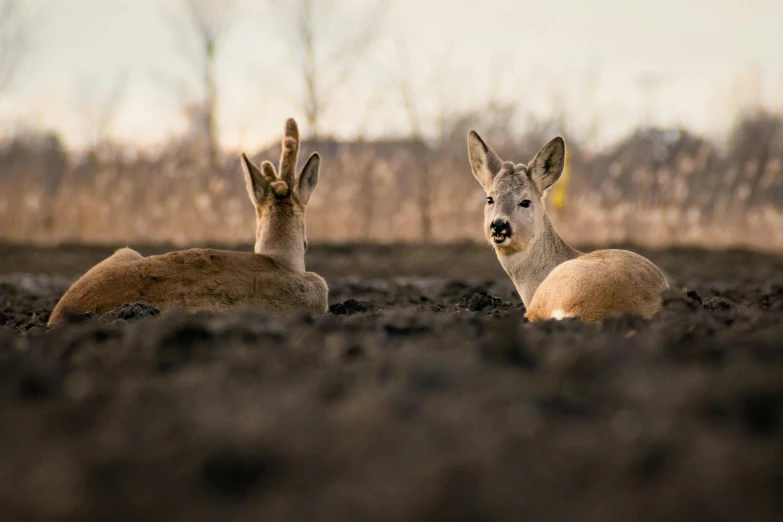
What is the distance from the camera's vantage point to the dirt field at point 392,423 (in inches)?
79.2

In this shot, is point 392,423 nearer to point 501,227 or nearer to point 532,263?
point 501,227

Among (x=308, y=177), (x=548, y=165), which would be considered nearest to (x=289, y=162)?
(x=308, y=177)

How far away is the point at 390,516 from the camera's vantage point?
6.34 ft

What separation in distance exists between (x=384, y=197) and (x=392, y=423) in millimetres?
18790

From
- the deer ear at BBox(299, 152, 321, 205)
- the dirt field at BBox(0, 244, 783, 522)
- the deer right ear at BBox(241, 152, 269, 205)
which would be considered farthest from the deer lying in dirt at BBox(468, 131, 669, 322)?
the deer right ear at BBox(241, 152, 269, 205)

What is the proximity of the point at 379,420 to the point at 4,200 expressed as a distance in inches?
782

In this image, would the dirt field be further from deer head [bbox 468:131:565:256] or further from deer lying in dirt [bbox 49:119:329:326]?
deer head [bbox 468:131:565:256]

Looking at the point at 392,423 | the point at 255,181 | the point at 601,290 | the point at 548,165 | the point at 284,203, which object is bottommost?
the point at 392,423

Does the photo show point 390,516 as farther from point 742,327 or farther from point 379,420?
point 742,327

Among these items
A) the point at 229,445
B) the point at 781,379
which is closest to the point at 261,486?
the point at 229,445

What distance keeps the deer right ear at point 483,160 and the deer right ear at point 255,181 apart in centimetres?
176

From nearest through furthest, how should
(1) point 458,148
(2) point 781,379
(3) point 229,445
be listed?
1. (3) point 229,445
2. (2) point 781,379
3. (1) point 458,148

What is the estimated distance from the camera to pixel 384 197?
21.2 meters

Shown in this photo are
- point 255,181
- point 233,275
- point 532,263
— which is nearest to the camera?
point 233,275
